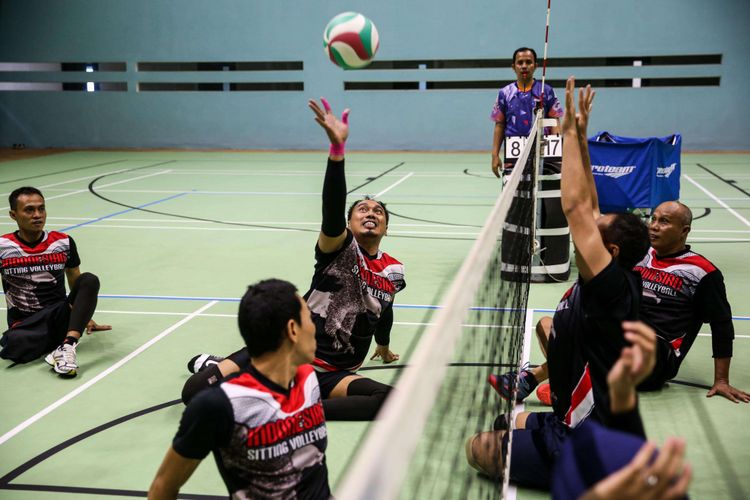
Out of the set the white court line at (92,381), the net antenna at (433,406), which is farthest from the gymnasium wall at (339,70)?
the net antenna at (433,406)

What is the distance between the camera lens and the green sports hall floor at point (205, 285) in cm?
380

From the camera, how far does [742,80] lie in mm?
17859

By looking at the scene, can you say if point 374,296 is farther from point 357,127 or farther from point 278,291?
point 357,127

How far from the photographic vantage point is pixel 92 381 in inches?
190

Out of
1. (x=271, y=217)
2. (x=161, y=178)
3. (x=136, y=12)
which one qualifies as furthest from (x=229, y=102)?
(x=271, y=217)

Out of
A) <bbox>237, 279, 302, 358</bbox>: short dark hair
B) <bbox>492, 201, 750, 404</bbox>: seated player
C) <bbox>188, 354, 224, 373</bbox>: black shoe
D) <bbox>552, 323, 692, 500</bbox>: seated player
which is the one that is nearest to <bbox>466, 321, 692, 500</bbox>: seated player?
<bbox>552, 323, 692, 500</bbox>: seated player

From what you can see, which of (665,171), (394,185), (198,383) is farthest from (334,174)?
(394,185)

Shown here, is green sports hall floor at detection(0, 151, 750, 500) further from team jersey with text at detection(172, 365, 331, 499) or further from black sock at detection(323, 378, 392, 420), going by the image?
team jersey with text at detection(172, 365, 331, 499)

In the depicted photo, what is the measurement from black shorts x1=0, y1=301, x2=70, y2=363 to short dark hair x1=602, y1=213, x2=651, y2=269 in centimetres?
389

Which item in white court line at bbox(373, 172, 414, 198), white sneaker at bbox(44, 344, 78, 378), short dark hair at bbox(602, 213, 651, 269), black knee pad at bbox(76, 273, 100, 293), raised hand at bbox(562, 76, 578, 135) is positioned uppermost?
raised hand at bbox(562, 76, 578, 135)

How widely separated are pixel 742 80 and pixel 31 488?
18.5 metres

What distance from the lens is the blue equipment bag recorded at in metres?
7.89

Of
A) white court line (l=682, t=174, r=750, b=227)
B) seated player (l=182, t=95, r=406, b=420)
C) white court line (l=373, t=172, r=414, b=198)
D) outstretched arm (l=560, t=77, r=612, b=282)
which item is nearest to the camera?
outstretched arm (l=560, t=77, r=612, b=282)

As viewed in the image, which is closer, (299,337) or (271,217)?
(299,337)
